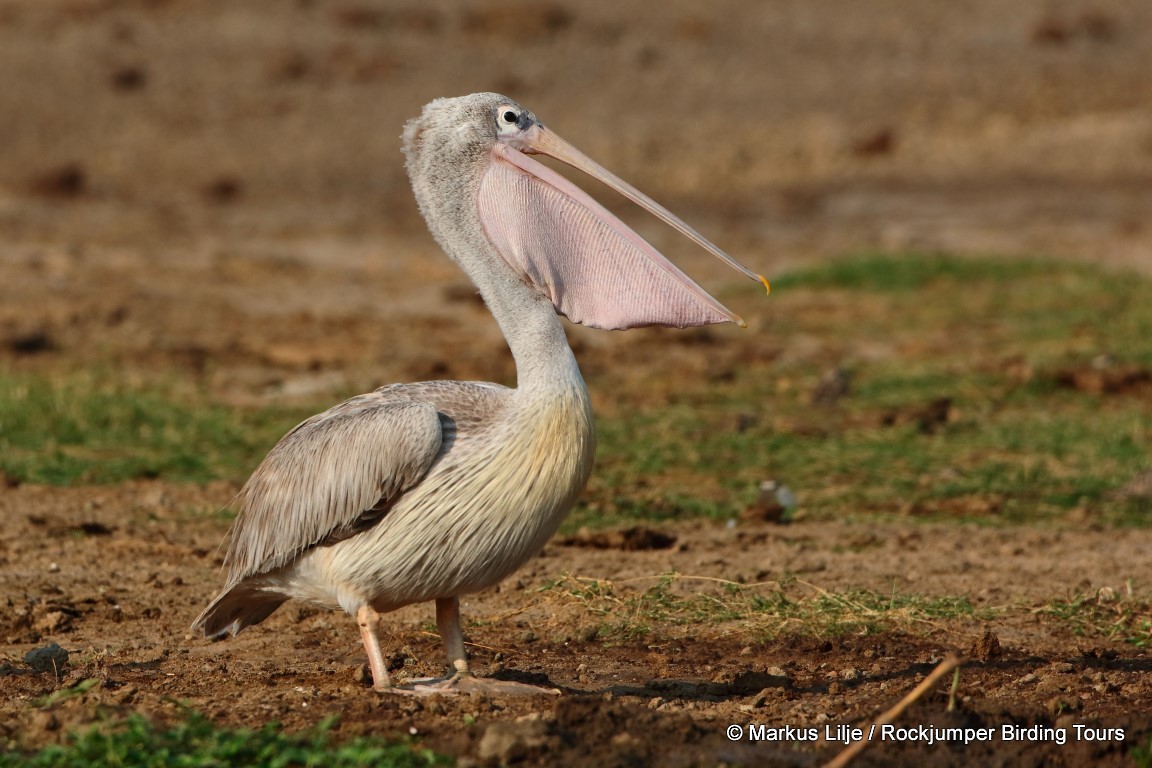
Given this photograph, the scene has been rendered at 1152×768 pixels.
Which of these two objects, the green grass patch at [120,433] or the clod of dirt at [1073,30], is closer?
the green grass patch at [120,433]

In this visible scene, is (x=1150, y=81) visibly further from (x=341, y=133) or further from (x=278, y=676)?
(x=278, y=676)

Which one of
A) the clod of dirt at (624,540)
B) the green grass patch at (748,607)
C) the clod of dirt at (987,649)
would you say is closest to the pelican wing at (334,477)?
the green grass patch at (748,607)

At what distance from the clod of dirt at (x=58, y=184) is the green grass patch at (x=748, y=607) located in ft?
40.8

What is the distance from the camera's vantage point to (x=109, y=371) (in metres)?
8.99

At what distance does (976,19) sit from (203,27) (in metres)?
11.8

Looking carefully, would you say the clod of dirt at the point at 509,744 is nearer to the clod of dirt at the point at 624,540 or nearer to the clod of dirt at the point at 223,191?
the clod of dirt at the point at 624,540

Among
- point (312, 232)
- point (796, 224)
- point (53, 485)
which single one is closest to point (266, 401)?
point (53, 485)

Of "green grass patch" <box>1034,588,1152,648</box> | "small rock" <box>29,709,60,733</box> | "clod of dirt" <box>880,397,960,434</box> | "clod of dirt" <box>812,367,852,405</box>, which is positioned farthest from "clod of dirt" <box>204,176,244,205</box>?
"small rock" <box>29,709,60,733</box>

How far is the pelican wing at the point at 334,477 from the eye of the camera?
4051 millimetres

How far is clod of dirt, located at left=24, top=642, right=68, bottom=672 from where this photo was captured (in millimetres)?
4434

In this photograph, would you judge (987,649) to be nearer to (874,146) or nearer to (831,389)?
(831,389)

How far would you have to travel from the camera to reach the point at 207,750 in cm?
342

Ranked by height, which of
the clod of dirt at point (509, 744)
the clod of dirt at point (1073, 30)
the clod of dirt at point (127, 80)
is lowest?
the clod of dirt at point (509, 744)

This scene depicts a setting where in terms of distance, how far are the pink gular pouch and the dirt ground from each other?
1.00 m
